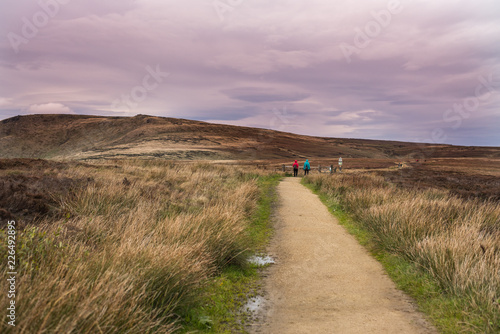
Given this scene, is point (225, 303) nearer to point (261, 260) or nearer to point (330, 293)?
point (330, 293)

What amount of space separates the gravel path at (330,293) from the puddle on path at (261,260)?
0.64ft

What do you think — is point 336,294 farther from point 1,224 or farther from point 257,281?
point 1,224

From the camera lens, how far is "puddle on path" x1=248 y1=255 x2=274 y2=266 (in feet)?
21.2

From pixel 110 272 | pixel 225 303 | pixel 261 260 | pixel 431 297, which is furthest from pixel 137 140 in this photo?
pixel 431 297

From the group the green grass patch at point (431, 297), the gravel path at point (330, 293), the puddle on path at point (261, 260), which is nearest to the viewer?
the green grass patch at point (431, 297)

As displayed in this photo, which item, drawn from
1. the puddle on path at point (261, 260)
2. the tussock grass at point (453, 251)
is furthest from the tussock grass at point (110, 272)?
the tussock grass at point (453, 251)

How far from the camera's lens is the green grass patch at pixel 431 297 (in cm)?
383

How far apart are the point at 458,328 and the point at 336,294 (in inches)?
63.7

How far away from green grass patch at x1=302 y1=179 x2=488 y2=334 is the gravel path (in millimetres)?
151

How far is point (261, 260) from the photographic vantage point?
22.0 ft

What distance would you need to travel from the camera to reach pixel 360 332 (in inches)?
150

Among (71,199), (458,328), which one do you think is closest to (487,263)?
(458,328)

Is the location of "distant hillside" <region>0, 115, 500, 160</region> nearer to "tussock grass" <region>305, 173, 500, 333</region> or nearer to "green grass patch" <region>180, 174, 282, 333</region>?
"tussock grass" <region>305, 173, 500, 333</region>

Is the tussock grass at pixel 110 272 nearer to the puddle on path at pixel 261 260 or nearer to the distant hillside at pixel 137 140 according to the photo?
the puddle on path at pixel 261 260
